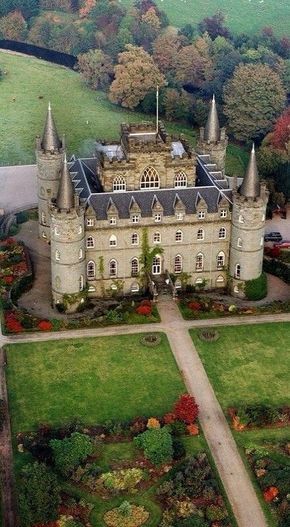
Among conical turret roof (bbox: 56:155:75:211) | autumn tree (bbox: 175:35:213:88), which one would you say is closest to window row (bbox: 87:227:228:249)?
conical turret roof (bbox: 56:155:75:211)

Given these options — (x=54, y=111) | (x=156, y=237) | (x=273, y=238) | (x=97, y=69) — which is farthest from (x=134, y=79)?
(x=156, y=237)

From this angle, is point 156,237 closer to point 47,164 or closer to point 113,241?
point 113,241

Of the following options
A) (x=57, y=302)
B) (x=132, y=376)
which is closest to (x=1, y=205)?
(x=57, y=302)

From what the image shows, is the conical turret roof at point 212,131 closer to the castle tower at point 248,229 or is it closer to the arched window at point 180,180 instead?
the arched window at point 180,180

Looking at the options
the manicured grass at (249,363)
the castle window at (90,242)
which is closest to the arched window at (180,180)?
the castle window at (90,242)

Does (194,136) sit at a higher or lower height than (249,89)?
lower

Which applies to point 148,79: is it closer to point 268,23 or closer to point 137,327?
point 268,23

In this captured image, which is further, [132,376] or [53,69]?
[53,69]
